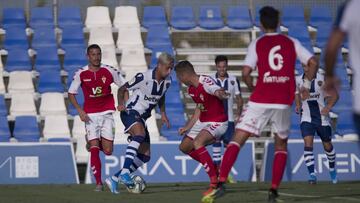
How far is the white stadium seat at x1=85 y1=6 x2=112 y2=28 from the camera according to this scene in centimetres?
2388

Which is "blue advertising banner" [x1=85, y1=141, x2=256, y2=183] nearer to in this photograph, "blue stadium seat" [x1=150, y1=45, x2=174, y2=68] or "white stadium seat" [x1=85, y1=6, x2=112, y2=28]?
"blue stadium seat" [x1=150, y1=45, x2=174, y2=68]

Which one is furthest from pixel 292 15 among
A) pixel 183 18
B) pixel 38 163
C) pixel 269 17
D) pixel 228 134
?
pixel 269 17

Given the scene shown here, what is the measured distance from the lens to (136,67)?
2277 cm

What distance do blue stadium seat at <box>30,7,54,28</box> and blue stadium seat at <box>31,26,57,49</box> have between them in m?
0.18

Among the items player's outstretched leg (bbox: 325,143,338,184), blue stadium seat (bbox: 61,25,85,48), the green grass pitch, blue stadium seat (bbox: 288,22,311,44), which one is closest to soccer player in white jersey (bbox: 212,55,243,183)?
player's outstretched leg (bbox: 325,143,338,184)

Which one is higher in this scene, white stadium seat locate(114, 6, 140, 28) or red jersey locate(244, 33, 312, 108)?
red jersey locate(244, 33, 312, 108)

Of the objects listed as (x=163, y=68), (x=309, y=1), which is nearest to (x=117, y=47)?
(x=309, y=1)

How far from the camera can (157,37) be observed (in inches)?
926

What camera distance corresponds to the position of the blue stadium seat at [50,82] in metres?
22.2

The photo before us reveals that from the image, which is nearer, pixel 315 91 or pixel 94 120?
pixel 94 120

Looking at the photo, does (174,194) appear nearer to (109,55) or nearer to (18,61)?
(109,55)

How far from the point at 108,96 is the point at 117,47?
858cm

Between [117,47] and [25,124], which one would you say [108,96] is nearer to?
[25,124]

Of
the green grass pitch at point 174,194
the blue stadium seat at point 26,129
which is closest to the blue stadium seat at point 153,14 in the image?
the blue stadium seat at point 26,129
